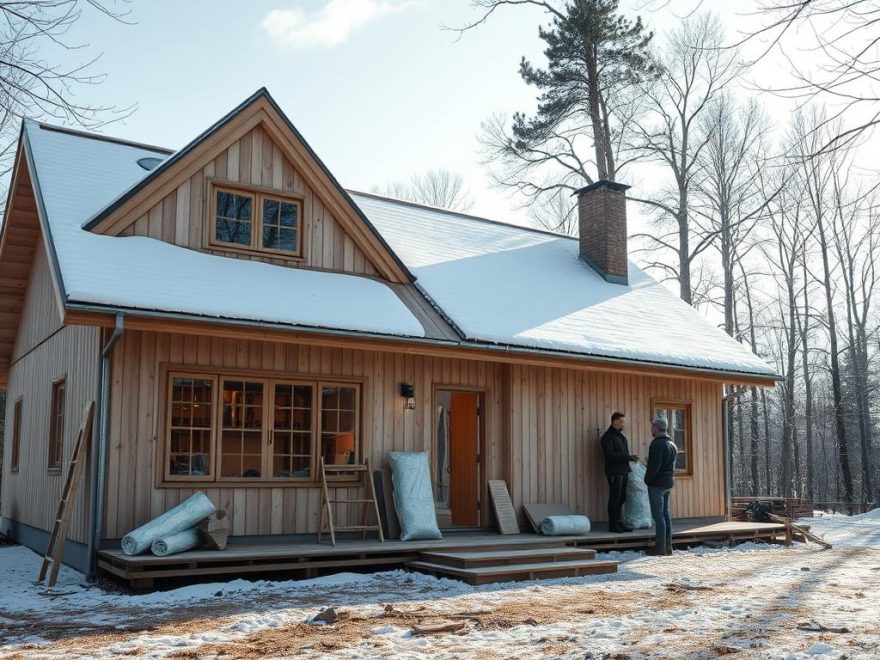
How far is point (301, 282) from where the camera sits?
35.8 ft

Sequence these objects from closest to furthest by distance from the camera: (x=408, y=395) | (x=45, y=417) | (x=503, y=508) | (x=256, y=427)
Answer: (x=256, y=427)
(x=408, y=395)
(x=503, y=508)
(x=45, y=417)

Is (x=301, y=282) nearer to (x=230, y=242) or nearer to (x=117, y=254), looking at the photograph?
(x=230, y=242)

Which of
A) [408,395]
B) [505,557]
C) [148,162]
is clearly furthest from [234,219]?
[505,557]

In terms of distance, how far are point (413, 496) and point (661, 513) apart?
3379 mm

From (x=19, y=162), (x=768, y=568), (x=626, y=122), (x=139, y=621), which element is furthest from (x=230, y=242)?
(x=626, y=122)

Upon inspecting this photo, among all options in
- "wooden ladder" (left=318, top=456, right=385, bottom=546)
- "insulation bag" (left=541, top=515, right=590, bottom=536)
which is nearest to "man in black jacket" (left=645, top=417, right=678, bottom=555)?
"insulation bag" (left=541, top=515, right=590, bottom=536)

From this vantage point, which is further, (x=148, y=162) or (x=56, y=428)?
(x=148, y=162)

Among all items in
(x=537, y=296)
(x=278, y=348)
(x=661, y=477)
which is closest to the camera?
(x=278, y=348)

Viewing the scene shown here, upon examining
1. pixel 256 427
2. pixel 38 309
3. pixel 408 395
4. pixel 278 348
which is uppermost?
pixel 38 309

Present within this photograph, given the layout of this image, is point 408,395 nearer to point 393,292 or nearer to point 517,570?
point 393,292

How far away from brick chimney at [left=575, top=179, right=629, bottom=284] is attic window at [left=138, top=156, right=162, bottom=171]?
7692mm

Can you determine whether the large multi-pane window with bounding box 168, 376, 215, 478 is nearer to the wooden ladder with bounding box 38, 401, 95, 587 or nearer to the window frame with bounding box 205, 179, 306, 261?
the wooden ladder with bounding box 38, 401, 95, 587

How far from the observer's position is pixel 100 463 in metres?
9.08

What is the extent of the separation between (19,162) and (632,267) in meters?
11.2
